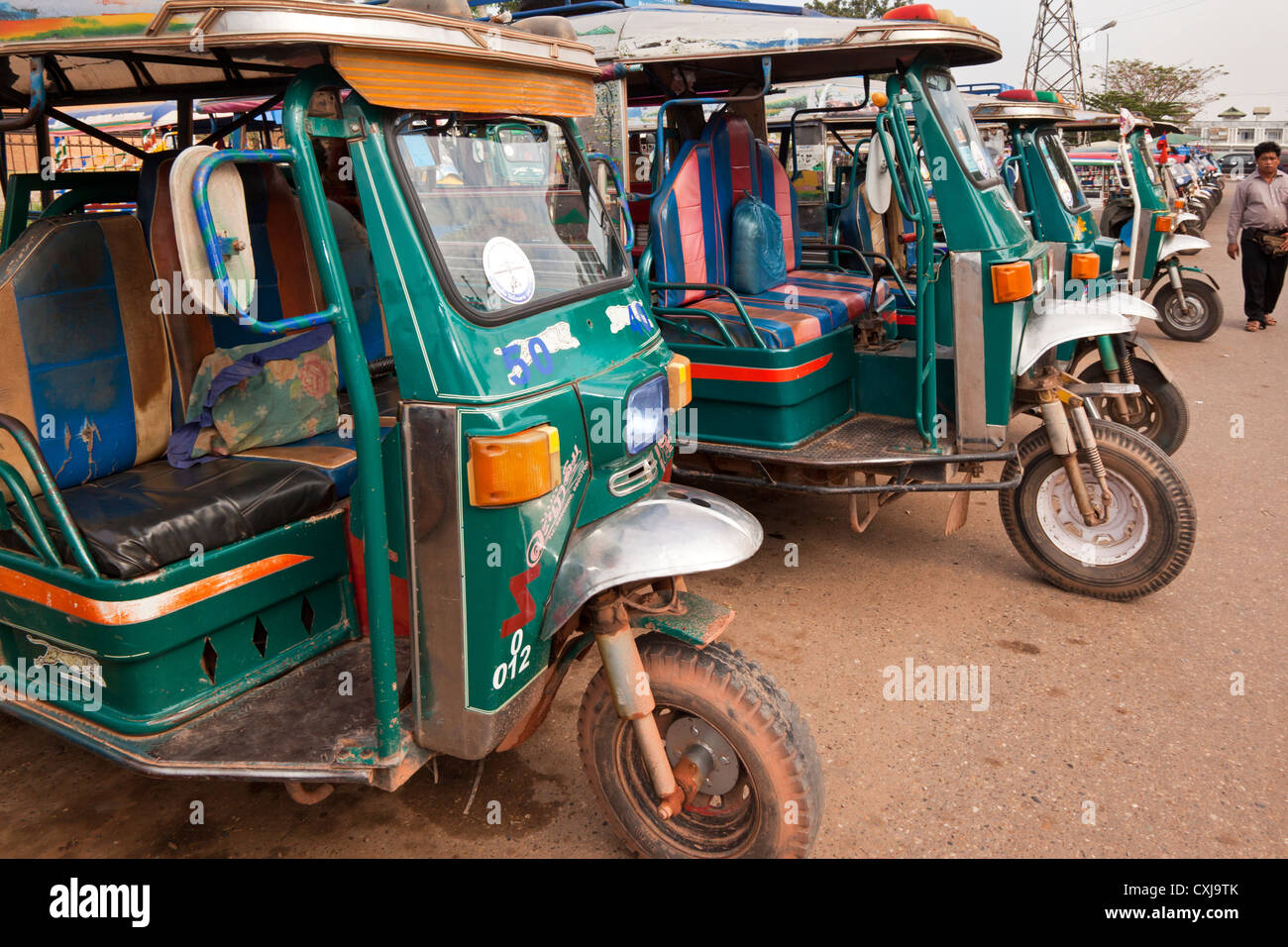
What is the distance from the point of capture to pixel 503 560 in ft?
7.97

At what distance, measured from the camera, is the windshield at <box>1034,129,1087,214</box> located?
7828mm

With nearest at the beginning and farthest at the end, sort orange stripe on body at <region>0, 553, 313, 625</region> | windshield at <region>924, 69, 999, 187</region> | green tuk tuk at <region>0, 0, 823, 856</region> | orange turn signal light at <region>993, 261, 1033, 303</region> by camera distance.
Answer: green tuk tuk at <region>0, 0, 823, 856</region> < orange stripe on body at <region>0, 553, 313, 625</region> < orange turn signal light at <region>993, 261, 1033, 303</region> < windshield at <region>924, 69, 999, 187</region>

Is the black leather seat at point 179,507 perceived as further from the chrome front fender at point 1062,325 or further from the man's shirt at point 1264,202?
the man's shirt at point 1264,202

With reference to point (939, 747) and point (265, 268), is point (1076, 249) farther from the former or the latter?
point (265, 268)

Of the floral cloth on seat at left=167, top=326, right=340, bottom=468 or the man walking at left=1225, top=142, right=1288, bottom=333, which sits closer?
the floral cloth on seat at left=167, top=326, right=340, bottom=468

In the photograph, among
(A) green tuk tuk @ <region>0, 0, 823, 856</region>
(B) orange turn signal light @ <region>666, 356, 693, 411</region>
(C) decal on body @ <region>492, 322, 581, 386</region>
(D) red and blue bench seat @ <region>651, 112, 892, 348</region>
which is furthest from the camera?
(D) red and blue bench seat @ <region>651, 112, 892, 348</region>

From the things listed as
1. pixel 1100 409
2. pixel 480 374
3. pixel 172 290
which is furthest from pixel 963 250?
pixel 172 290

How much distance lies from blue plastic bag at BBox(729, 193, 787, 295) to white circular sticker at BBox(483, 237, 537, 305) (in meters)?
2.91

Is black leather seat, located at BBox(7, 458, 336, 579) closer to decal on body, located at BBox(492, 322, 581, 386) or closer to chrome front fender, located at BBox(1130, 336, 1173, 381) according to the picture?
decal on body, located at BBox(492, 322, 581, 386)

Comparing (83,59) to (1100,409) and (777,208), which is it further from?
(1100,409)

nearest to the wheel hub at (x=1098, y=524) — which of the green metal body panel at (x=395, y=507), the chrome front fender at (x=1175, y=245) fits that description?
the green metal body panel at (x=395, y=507)

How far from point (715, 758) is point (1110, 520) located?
2.77 m

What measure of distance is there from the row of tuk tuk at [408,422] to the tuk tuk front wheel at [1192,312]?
6720 millimetres

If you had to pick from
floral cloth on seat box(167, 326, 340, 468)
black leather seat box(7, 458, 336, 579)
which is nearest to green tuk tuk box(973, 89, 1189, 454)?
floral cloth on seat box(167, 326, 340, 468)
